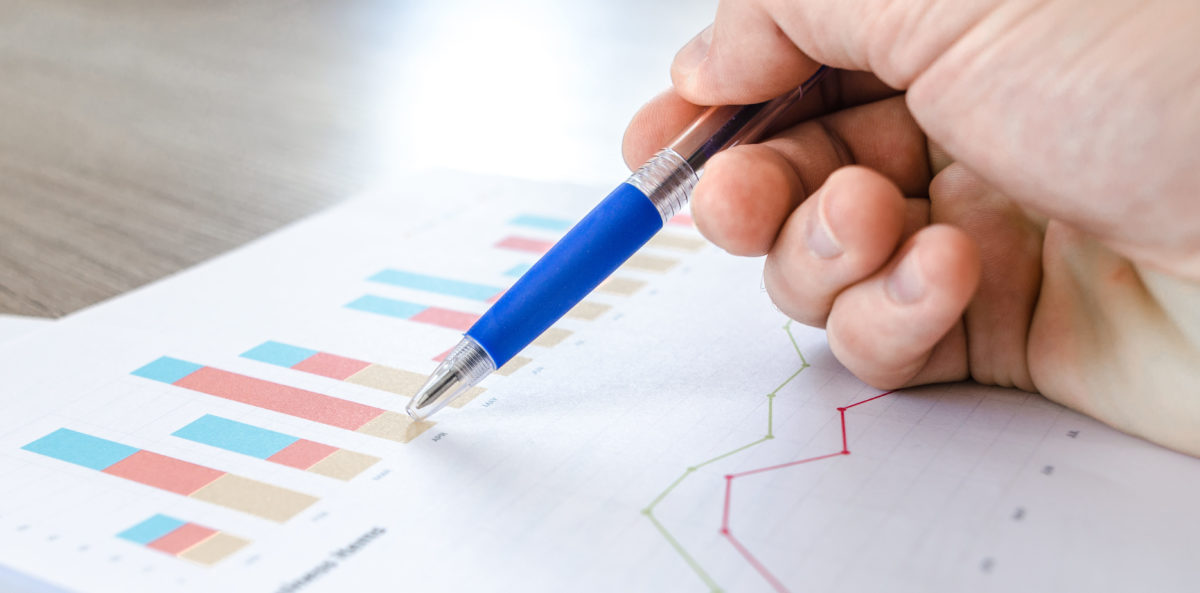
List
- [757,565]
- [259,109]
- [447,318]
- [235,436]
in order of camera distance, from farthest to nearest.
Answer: [259,109]
[447,318]
[235,436]
[757,565]

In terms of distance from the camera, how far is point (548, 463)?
0.41 meters

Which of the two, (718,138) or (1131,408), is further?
(718,138)

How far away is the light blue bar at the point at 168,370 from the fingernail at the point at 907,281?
0.32 m

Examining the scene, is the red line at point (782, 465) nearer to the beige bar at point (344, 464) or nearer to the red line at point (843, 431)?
the red line at point (843, 431)

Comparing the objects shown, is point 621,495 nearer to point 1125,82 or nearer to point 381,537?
point 381,537

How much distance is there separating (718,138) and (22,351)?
1.20 ft

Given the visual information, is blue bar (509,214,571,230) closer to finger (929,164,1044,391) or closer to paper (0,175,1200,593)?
paper (0,175,1200,593)

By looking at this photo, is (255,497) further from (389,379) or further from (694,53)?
(694,53)

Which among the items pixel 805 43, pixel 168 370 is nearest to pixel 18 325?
pixel 168 370

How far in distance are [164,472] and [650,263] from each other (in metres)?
0.29

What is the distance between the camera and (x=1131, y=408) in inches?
16.0

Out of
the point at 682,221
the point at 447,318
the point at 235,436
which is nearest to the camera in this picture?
the point at 235,436

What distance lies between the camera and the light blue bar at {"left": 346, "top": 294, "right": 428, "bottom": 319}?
560 mm

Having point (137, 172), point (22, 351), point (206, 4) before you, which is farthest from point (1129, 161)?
point (206, 4)
